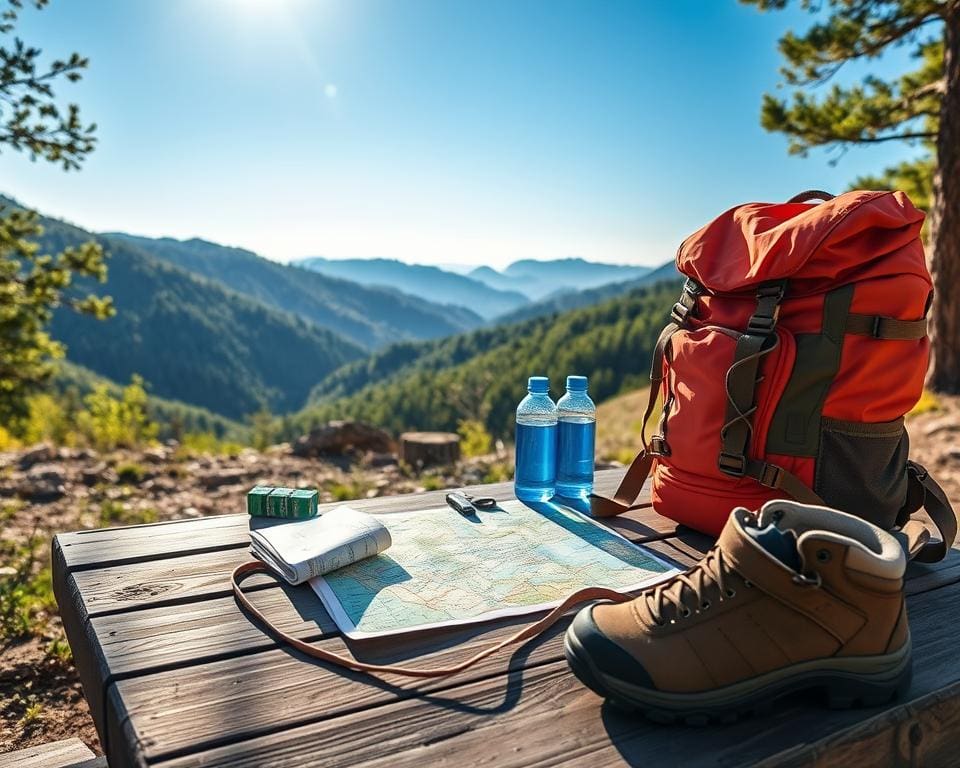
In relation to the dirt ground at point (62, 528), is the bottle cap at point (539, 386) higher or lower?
higher

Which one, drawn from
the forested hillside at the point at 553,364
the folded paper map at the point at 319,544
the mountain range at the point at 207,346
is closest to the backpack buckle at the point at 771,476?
the folded paper map at the point at 319,544

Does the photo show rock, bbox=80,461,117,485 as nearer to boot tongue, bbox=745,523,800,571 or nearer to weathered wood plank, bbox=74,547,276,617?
weathered wood plank, bbox=74,547,276,617

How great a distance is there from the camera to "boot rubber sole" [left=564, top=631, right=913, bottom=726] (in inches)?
37.6

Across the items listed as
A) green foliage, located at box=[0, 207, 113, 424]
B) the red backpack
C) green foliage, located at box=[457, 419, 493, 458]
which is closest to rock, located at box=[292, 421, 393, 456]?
green foliage, located at box=[457, 419, 493, 458]

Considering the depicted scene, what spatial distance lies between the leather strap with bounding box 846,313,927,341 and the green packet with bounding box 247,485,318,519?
1.40 m

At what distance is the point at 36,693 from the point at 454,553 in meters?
1.67

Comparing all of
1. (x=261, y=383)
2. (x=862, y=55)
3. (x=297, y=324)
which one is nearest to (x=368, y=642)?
(x=862, y=55)

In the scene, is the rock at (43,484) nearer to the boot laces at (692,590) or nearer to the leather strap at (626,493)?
the leather strap at (626,493)

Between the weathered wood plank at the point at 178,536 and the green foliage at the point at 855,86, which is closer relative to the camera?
the weathered wood plank at the point at 178,536

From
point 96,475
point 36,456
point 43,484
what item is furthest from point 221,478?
point 36,456

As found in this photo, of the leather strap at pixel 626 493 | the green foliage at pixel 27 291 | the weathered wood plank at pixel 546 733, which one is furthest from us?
the green foliage at pixel 27 291

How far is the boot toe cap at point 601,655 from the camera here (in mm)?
Result: 968

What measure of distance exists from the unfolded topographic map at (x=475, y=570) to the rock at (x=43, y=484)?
3.65 m

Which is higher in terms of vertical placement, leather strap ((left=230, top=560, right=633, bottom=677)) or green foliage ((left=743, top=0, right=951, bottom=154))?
green foliage ((left=743, top=0, right=951, bottom=154))
